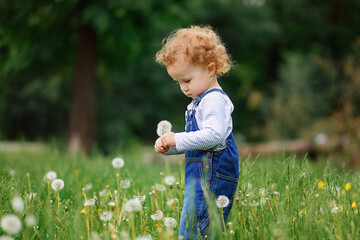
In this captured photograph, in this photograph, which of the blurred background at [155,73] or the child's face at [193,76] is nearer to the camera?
the child's face at [193,76]

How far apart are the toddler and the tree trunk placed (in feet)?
24.4

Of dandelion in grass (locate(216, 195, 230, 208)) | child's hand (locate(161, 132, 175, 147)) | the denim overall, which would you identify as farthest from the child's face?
dandelion in grass (locate(216, 195, 230, 208))

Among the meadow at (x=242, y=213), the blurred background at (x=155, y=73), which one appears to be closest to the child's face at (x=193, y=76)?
the meadow at (x=242, y=213)

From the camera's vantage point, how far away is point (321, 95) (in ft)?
55.0

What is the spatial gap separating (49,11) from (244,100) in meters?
17.1

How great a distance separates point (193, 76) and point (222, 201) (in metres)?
0.74

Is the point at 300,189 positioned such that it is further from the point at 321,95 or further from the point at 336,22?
the point at 336,22

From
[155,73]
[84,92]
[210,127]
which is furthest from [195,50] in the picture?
[155,73]

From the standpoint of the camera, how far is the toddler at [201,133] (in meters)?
2.17

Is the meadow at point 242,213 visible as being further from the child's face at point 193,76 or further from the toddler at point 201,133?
the child's face at point 193,76

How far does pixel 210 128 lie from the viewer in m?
2.17

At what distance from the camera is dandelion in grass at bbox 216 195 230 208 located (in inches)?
84.1

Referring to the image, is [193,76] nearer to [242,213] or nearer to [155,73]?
[242,213]

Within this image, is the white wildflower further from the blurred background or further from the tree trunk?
the tree trunk
